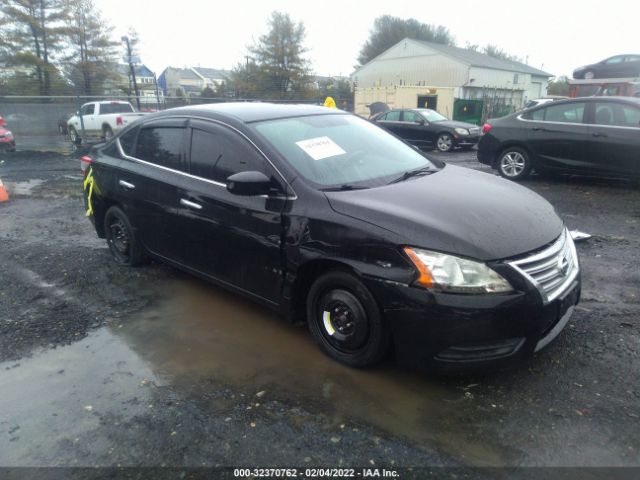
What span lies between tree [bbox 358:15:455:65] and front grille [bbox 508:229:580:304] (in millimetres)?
65640

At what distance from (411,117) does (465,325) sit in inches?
566

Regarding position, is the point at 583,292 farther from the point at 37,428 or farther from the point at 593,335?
the point at 37,428

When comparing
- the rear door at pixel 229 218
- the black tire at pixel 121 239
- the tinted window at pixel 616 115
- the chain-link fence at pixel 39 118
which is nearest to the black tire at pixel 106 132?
the chain-link fence at pixel 39 118

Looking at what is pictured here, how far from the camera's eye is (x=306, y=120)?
3.99 meters

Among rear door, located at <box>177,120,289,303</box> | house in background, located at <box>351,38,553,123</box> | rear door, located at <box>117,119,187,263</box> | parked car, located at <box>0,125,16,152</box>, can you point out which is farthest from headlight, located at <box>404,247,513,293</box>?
house in background, located at <box>351,38,553,123</box>

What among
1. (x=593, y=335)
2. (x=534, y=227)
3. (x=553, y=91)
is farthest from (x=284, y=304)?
(x=553, y=91)

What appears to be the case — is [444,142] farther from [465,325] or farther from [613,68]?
[613,68]

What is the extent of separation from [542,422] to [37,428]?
2799 millimetres

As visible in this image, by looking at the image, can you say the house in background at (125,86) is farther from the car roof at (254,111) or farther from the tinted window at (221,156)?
the tinted window at (221,156)

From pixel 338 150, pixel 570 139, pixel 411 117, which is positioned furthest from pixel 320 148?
pixel 411 117

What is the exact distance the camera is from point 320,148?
365 centimetres

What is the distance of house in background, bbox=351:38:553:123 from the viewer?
101 ft

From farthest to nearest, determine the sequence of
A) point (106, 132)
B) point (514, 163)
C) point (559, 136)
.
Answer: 1. point (106, 132)
2. point (514, 163)
3. point (559, 136)

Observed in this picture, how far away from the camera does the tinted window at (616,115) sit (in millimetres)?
7688
